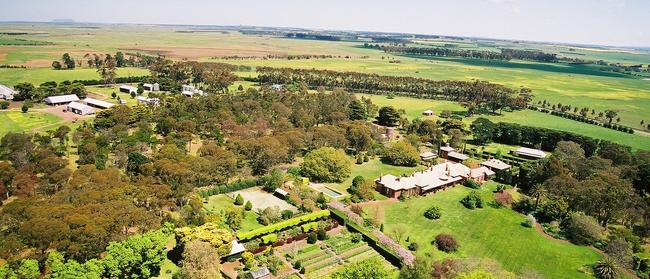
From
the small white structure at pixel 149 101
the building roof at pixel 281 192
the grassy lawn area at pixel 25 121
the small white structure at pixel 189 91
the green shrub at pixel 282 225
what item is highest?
the small white structure at pixel 189 91

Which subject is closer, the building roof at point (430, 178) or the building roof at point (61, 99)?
the building roof at point (430, 178)

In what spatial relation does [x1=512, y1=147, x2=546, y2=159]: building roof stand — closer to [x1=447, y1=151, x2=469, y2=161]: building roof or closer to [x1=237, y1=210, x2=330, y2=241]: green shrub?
[x1=447, y1=151, x2=469, y2=161]: building roof

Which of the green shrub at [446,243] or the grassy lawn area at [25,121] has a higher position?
the grassy lawn area at [25,121]

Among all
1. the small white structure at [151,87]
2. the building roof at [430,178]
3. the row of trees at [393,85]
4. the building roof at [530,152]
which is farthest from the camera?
the row of trees at [393,85]

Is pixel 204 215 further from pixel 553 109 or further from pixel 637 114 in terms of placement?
pixel 637 114

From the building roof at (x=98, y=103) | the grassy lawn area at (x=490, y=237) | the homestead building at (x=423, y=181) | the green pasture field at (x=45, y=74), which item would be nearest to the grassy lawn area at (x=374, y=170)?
the homestead building at (x=423, y=181)

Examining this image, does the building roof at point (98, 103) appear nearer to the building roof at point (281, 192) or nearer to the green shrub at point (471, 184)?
the building roof at point (281, 192)
